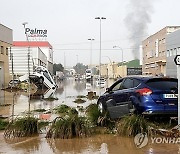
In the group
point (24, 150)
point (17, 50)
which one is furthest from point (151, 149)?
point (17, 50)

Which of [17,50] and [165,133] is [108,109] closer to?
[165,133]

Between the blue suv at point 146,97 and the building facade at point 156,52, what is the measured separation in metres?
67.0

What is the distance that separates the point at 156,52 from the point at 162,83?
80523 mm

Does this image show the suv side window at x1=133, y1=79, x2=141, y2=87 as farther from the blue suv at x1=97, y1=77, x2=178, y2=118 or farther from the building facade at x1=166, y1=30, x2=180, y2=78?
the building facade at x1=166, y1=30, x2=180, y2=78

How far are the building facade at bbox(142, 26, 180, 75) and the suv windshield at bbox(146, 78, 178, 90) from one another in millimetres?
67224

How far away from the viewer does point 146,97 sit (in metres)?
9.62

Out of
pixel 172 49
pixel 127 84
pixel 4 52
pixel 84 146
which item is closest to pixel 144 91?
pixel 127 84

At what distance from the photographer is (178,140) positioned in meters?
8.00

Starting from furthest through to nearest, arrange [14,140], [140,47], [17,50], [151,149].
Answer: [140,47] → [17,50] → [14,140] → [151,149]

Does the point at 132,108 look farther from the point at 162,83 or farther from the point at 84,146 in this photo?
the point at 84,146

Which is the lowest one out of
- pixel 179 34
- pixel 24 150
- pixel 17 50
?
pixel 24 150

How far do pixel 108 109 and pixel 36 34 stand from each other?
7213 centimetres

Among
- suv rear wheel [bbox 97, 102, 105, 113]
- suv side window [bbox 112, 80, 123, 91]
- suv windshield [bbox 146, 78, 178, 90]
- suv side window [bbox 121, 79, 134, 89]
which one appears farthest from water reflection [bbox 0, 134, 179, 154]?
suv side window [bbox 112, 80, 123, 91]

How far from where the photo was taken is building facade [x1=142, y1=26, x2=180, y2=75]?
80988mm
